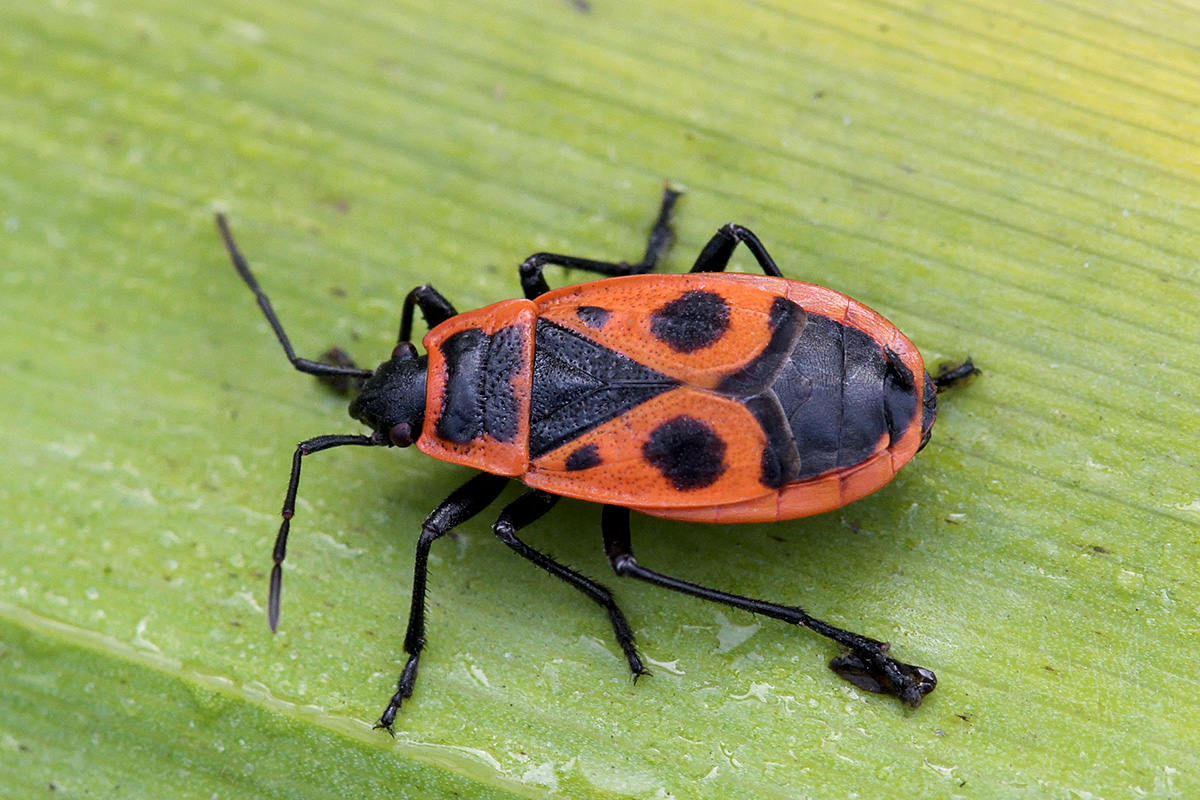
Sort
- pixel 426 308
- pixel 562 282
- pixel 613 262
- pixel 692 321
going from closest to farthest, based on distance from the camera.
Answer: pixel 692 321 < pixel 426 308 < pixel 613 262 < pixel 562 282

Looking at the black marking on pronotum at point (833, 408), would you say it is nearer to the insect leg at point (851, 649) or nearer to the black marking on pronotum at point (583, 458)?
the insect leg at point (851, 649)

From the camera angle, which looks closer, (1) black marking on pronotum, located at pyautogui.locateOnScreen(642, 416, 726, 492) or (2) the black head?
(1) black marking on pronotum, located at pyautogui.locateOnScreen(642, 416, 726, 492)

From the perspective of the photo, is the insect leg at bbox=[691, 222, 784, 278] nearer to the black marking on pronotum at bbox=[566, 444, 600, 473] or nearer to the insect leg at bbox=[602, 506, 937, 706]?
the black marking on pronotum at bbox=[566, 444, 600, 473]

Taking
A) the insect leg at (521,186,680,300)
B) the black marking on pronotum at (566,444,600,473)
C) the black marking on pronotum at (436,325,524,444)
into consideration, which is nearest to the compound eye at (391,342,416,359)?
the black marking on pronotum at (436,325,524,444)

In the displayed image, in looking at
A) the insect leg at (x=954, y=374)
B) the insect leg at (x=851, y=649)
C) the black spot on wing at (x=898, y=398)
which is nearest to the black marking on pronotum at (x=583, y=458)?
the insect leg at (x=851, y=649)

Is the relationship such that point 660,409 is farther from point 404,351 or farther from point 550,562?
point 404,351

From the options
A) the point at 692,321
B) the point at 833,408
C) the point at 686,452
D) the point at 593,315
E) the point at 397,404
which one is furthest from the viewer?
the point at 397,404

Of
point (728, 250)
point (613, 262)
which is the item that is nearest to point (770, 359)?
point (728, 250)
